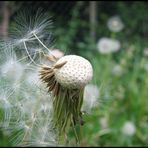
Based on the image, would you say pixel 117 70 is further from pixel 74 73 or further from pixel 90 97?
pixel 74 73

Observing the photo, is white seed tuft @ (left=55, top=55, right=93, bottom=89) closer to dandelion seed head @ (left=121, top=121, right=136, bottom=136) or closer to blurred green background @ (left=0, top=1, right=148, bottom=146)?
blurred green background @ (left=0, top=1, right=148, bottom=146)

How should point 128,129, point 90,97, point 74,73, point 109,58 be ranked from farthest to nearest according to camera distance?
1. point 109,58
2. point 128,129
3. point 90,97
4. point 74,73

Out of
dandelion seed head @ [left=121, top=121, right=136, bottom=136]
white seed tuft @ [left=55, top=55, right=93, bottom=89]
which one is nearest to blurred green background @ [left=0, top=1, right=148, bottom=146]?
dandelion seed head @ [left=121, top=121, right=136, bottom=136]

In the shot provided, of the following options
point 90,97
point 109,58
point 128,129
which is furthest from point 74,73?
point 109,58

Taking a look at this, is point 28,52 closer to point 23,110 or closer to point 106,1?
point 23,110

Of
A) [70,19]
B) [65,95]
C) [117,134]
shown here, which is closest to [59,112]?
[65,95]

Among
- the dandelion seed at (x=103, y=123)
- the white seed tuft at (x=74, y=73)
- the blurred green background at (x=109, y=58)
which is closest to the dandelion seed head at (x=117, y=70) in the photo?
the blurred green background at (x=109, y=58)
